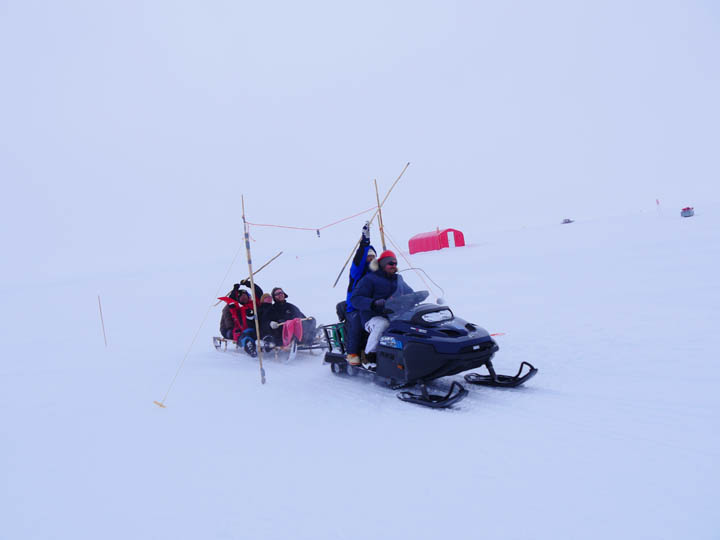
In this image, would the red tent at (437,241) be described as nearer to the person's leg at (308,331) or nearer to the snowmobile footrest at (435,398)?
the person's leg at (308,331)

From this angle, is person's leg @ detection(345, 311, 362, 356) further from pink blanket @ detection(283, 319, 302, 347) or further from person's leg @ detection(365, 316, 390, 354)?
pink blanket @ detection(283, 319, 302, 347)

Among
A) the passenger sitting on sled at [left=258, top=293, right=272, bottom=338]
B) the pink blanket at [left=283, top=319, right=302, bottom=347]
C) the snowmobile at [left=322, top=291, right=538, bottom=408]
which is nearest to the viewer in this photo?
the snowmobile at [left=322, top=291, right=538, bottom=408]

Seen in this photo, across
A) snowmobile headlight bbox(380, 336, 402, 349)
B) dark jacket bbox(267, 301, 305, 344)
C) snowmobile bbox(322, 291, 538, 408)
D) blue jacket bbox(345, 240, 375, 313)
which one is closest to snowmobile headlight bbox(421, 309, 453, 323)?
snowmobile bbox(322, 291, 538, 408)

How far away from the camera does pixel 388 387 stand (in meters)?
6.12

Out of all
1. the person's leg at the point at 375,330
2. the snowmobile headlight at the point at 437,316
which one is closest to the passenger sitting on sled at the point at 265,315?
the person's leg at the point at 375,330

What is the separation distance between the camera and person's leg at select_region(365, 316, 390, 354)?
19.7 ft

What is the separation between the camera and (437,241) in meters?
30.3

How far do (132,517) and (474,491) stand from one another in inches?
97.3

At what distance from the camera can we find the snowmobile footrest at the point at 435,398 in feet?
16.2

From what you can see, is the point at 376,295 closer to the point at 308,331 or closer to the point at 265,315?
the point at 308,331

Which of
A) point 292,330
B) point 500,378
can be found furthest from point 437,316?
point 292,330

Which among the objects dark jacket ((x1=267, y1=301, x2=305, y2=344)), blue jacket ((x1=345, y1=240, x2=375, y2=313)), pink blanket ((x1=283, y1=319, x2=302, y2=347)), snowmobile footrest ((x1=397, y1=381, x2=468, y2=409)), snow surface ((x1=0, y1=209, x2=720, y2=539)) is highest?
blue jacket ((x1=345, y1=240, x2=375, y2=313))

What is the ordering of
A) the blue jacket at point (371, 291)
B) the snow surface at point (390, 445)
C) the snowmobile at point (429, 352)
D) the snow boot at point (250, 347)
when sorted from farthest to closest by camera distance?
the snow boot at point (250, 347), the blue jacket at point (371, 291), the snowmobile at point (429, 352), the snow surface at point (390, 445)

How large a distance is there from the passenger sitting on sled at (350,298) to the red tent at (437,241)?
23695 millimetres
